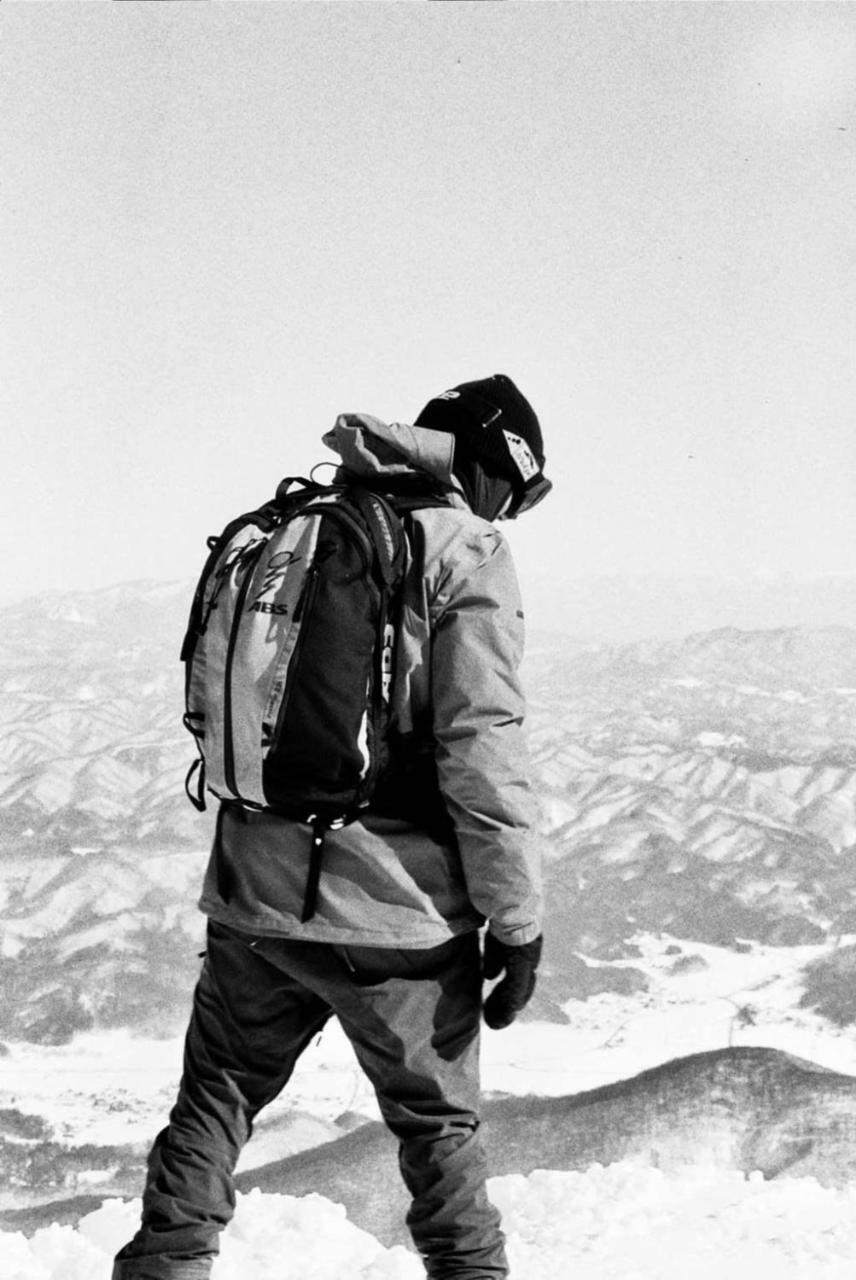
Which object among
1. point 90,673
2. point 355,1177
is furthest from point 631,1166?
point 90,673

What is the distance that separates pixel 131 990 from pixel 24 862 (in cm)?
136

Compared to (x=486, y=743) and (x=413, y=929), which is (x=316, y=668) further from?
(x=413, y=929)

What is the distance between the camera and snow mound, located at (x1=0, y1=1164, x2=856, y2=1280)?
1.98 meters

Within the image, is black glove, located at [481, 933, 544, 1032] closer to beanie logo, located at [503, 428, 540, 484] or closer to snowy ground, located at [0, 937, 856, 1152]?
beanie logo, located at [503, 428, 540, 484]

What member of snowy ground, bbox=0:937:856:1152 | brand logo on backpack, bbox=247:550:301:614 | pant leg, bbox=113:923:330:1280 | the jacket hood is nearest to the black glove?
pant leg, bbox=113:923:330:1280

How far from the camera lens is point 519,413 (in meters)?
1.63

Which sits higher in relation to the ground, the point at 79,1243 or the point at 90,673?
the point at 79,1243

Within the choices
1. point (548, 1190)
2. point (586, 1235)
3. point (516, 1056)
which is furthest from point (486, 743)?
point (516, 1056)

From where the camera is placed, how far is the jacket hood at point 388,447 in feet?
4.94

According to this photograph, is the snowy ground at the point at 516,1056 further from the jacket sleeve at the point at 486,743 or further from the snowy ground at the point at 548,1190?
the jacket sleeve at the point at 486,743

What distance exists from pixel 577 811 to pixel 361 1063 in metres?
4.27

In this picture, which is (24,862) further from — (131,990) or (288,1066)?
(288,1066)

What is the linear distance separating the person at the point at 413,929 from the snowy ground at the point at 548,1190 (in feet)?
2.00

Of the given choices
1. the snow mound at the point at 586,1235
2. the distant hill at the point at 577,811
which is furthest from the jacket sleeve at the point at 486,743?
the distant hill at the point at 577,811
